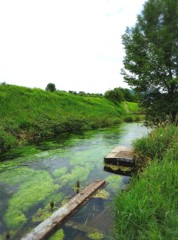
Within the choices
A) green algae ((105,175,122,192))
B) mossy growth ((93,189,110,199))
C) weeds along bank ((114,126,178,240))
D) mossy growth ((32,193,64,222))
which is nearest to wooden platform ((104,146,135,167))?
green algae ((105,175,122,192))

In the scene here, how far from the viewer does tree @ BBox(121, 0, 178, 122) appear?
13664 millimetres

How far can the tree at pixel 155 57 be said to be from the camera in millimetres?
13664

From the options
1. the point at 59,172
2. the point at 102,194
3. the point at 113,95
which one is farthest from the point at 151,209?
the point at 113,95

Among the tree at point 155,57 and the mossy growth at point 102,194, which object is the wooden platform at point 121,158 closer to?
the mossy growth at point 102,194

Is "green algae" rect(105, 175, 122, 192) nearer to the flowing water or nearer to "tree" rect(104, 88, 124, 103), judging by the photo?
the flowing water

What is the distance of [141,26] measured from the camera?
48.4ft

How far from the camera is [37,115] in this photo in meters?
17.7

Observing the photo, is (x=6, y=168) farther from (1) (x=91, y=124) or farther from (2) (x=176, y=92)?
(1) (x=91, y=124)

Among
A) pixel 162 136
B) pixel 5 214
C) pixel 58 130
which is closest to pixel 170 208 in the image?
pixel 5 214

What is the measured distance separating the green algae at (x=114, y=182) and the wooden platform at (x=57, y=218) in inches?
26.5

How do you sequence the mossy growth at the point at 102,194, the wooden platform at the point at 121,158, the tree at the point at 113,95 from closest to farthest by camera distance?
1. the mossy growth at the point at 102,194
2. the wooden platform at the point at 121,158
3. the tree at the point at 113,95

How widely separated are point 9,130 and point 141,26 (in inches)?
392

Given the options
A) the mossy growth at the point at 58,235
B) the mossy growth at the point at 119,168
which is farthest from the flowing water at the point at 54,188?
the mossy growth at the point at 119,168

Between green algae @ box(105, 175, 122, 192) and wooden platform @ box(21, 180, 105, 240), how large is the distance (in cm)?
67
